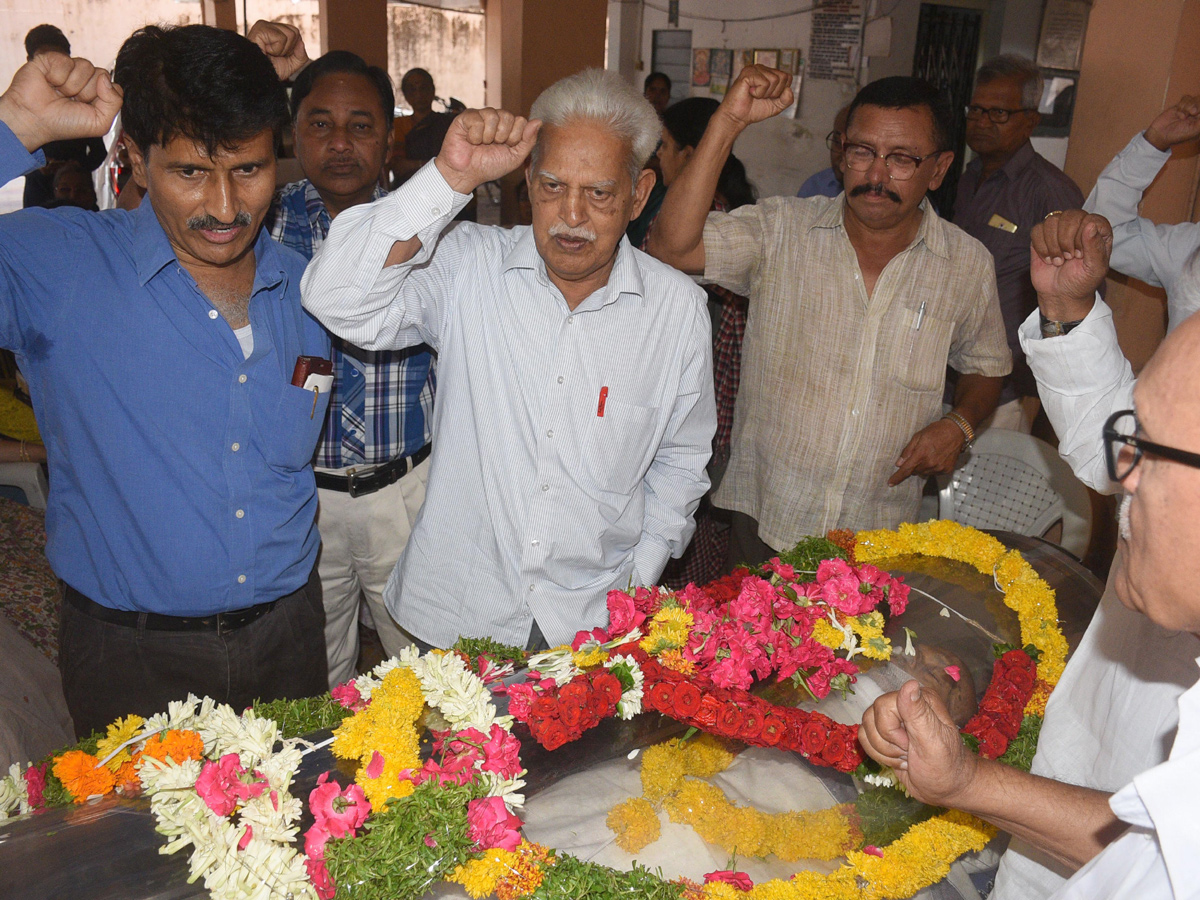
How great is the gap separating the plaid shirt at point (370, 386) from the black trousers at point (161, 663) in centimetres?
69

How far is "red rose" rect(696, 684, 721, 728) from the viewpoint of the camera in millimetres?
1878

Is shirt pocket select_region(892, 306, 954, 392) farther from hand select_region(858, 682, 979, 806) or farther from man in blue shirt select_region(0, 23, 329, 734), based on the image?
man in blue shirt select_region(0, 23, 329, 734)

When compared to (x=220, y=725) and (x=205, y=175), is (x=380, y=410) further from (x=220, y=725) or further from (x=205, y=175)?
(x=220, y=725)

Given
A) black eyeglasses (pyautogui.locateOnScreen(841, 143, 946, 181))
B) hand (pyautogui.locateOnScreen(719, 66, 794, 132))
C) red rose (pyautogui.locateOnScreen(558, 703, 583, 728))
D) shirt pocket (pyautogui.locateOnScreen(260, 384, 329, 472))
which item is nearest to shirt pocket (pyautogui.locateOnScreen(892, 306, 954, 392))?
black eyeglasses (pyautogui.locateOnScreen(841, 143, 946, 181))

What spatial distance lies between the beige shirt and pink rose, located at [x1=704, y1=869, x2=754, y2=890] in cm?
160

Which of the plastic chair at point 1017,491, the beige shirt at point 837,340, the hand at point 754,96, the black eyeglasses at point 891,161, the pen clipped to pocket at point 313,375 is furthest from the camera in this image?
the plastic chair at point 1017,491

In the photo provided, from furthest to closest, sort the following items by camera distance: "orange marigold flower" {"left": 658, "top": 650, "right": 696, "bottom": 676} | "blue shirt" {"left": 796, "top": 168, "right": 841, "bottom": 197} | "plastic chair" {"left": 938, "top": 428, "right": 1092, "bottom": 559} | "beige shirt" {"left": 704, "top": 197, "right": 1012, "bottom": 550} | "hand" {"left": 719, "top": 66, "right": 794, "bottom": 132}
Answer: "blue shirt" {"left": 796, "top": 168, "right": 841, "bottom": 197} < "plastic chair" {"left": 938, "top": 428, "right": 1092, "bottom": 559} < "beige shirt" {"left": 704, "top": 197, "right": 1012, "bottom": 550} < "hand" {"left": 719, "top": 66, "right": 794, "bottom": 132} < "orange marigold flower" {"left": 658, "top": 650, "right": 696, "bottom": 676}

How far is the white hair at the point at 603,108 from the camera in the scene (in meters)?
2.30

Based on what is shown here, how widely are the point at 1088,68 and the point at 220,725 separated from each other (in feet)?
16.4

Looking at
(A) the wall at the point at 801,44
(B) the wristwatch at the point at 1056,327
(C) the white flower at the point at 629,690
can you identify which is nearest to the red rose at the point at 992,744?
(C) the white flower at the point at 629,690

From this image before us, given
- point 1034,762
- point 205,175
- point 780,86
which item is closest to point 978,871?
point 1034,762

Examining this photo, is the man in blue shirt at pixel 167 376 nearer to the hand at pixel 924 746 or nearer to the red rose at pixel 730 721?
the red rose at pixel 730 721

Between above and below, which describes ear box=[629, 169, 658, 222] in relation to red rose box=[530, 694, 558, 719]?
above

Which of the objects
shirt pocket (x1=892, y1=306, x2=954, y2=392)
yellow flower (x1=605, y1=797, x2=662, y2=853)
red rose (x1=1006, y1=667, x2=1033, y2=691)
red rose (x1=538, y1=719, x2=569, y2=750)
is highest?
shirt pocket (x1=892, y1=306, x2=954, y2=392)
